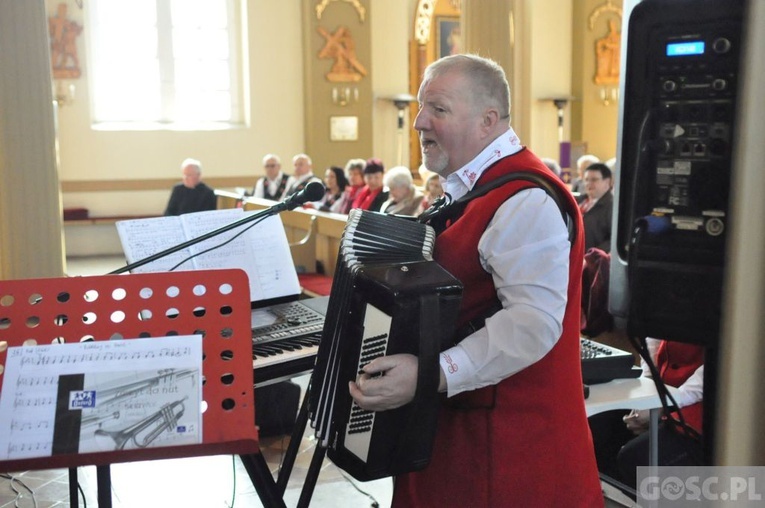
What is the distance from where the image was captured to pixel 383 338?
5.32ft

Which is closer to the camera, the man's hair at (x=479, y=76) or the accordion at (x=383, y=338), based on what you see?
the accordion at (x=383, y=338)

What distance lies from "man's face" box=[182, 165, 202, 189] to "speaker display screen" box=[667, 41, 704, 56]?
9.78 meters

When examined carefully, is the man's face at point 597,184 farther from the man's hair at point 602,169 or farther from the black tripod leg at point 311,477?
the black tripod leg at point 311,477

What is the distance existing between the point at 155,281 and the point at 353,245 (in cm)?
45

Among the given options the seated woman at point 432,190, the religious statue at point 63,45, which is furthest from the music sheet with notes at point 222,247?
the religious statue at point 63,45

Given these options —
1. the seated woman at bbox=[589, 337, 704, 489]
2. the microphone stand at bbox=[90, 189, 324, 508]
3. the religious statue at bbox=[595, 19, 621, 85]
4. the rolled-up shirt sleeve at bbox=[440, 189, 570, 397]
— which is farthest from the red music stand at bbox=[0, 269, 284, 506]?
the religious statue at bbox=[595, 19, 621, 85]

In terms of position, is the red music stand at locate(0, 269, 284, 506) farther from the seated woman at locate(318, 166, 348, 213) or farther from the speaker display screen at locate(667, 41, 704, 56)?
the seated woman at locate(318, 166, 348, 213)

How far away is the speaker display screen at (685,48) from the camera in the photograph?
1.15 meters

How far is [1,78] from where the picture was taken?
4.92 m

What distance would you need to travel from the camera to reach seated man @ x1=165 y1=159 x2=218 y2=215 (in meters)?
10.4

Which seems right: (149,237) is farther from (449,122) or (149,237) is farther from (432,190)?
(432,190)

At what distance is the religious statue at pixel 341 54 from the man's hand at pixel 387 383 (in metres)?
12.4

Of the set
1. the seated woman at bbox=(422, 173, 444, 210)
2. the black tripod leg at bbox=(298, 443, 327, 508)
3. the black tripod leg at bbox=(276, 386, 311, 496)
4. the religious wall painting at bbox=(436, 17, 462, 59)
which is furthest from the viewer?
the religious wall painting at bbox=(436, 17, 462, 59)

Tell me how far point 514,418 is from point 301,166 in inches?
383
